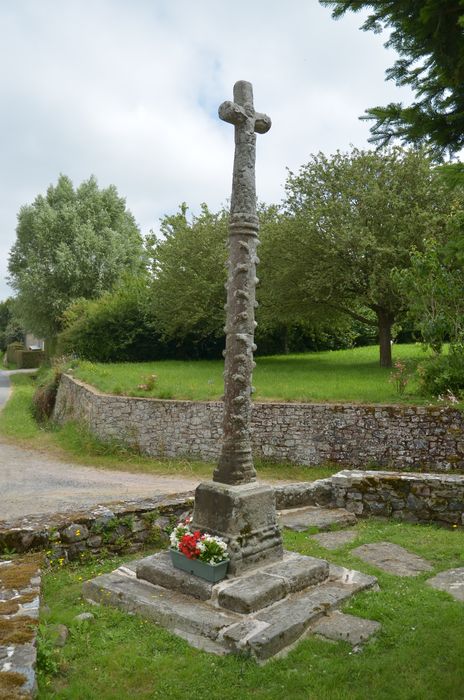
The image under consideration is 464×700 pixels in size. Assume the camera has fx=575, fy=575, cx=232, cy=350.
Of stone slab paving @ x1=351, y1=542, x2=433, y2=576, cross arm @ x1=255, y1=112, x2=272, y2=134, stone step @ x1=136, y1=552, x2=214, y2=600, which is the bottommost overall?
stone slab paving @ x1=351, y1=542, x2=433, y2=576

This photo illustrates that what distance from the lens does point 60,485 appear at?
11.6 metres

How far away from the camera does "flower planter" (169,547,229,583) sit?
17.3 feet

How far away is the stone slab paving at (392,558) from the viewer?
6.11 meters

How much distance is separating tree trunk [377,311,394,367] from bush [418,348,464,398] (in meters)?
6.55

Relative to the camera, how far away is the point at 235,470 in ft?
19.1

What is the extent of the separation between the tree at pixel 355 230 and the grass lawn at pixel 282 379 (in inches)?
95.5

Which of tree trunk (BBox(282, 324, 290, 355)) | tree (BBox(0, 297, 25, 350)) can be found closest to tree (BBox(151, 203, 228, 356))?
tree trunk (BBox(282, 324, 290, 355))

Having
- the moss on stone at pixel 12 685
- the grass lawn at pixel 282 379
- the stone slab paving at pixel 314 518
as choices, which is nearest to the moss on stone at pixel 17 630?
the moss on stone at pixel 12 685

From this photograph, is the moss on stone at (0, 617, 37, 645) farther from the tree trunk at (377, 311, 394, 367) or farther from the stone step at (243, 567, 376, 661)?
the tree trunk at (377, 311, 394, 367)

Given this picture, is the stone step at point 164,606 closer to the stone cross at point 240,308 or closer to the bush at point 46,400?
the stone cross at point 240,308

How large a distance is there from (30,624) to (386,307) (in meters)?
16.6

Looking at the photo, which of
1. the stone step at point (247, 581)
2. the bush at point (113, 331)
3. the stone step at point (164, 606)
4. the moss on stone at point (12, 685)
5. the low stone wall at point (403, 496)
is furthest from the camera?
the bush at point (113, 331)

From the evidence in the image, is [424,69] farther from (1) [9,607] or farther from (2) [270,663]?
(1) [9,607]

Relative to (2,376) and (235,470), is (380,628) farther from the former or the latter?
(2,376)
